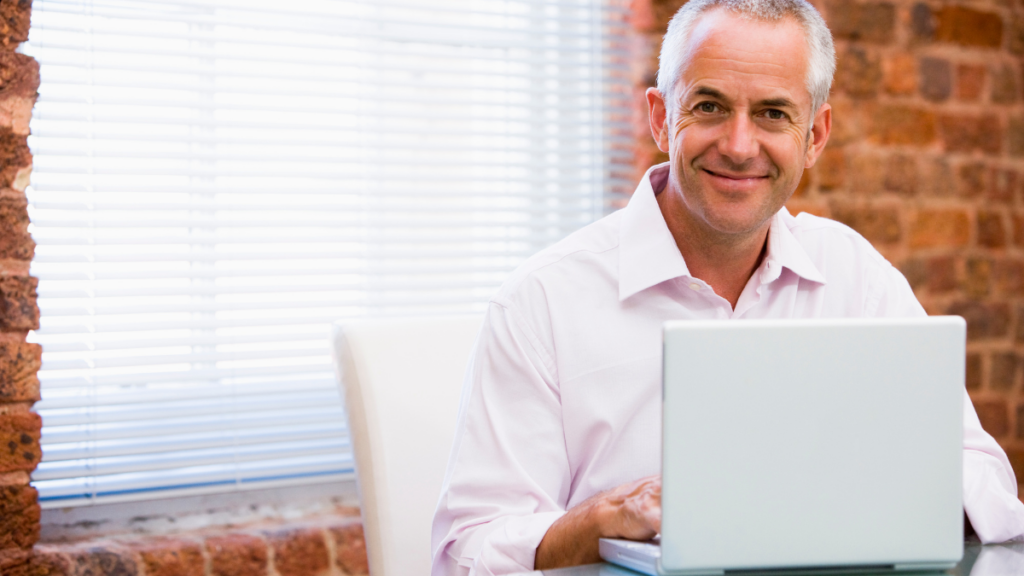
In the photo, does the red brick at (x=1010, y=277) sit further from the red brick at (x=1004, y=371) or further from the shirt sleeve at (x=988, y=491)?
the shirt sleeve at (x=988, y=491)

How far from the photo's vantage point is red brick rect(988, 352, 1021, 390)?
2463mm

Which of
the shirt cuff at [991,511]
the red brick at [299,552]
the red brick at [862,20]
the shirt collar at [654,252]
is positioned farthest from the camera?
the red brick at [862,20]

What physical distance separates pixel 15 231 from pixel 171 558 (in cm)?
70

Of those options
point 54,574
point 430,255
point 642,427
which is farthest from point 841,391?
point 54,574

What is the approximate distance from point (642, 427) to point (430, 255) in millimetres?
967

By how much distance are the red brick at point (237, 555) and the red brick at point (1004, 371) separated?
2.00 metres

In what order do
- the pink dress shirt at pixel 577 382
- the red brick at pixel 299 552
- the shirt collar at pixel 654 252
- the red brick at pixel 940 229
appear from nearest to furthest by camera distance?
the pink dress shirt at pixel 577 382 → the shirt collar at pixel 654 252 → the red brick at pixel 299 552 → the red brick at pixel 940 229

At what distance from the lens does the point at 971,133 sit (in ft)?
8.07

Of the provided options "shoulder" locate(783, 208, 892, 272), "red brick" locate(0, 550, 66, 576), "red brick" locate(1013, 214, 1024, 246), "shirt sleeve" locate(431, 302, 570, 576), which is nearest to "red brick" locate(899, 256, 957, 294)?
"red brick" locate(1013, 214, 1024, 246)

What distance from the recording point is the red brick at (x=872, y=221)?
2.35 m

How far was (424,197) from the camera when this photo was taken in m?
2.09

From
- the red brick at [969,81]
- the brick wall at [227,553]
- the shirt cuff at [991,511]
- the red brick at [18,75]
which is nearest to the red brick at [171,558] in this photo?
the brick wall at [227,553]

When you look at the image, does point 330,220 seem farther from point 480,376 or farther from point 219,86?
point 480,376

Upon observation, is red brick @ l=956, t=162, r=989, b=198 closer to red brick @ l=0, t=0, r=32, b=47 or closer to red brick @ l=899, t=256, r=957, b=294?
red brick @ l=899, t=256, r=957, b=294
